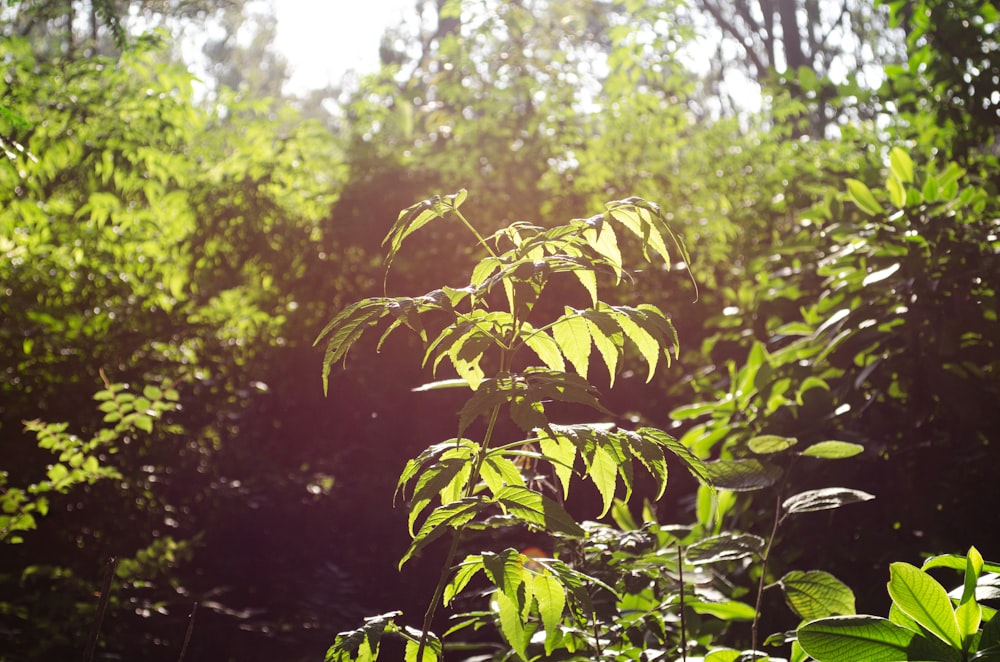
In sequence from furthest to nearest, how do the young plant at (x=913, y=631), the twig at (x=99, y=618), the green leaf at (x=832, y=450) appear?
the green leaf at (x=832, y=450)
the twig at (x=99, y=618)
the young plant at (x=913, y=631)

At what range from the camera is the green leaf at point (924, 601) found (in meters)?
1.13

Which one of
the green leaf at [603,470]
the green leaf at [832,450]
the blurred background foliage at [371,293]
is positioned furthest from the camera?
the blurred background foliage at [371,293]

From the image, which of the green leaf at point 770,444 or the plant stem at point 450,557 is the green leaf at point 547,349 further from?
the green leaf at point 770,444

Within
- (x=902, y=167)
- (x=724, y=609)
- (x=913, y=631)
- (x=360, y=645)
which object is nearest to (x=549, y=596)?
(x=360, y=645)

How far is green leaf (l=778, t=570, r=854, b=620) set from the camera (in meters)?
1.64

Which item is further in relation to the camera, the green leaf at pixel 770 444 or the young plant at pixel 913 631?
the green leaf at pixel 770 444

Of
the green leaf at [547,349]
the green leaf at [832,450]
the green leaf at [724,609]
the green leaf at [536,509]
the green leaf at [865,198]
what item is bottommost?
the green leaf at [724,609]

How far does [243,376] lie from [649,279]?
7.73 feet

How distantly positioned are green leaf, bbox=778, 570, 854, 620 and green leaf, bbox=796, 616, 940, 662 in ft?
1.65

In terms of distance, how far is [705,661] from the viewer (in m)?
1.43

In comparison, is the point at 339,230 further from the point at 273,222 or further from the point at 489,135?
the point at 489,135

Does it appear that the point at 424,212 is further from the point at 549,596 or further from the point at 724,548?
the point at 724,548

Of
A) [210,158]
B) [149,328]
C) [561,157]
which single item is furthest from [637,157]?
[149,328]

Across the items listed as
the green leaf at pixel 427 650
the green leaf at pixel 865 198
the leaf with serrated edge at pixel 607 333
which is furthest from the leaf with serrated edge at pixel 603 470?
the green leaf at pixel 865 198
